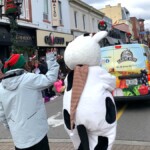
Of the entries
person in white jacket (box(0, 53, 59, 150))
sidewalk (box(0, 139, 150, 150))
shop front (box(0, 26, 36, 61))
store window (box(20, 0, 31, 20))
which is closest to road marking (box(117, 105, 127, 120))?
sidewalk (box(0, 139, 150, 150))

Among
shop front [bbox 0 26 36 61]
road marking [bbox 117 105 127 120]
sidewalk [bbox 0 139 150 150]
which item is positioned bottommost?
sidewalk [bbox 0 139 150 150]

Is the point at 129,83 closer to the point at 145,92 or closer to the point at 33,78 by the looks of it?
the point at 145,92

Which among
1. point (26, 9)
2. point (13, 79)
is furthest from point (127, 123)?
point (26, 9)

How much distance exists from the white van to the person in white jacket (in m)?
5.45

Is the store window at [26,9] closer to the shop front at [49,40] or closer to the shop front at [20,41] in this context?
the shop front at [20,41]

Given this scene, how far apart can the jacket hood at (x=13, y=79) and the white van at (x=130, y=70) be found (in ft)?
18.3

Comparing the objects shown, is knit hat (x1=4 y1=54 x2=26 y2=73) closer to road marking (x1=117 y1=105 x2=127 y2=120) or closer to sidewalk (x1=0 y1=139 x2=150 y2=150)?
sidewalk (x1=0 y1=139 x2=150 y2=150)

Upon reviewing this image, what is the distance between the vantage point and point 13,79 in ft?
12.3

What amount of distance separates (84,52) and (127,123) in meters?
4.48

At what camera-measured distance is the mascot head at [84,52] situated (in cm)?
380

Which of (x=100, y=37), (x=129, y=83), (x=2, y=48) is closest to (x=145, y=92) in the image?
(x=129, y=83)

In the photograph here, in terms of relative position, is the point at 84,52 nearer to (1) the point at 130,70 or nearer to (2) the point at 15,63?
(2) the point at 15,63

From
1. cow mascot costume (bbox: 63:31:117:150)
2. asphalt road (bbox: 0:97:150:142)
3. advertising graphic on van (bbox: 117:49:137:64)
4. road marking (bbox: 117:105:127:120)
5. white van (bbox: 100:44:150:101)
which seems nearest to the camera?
cow mascot costume (bbox: 63:31:117:150)

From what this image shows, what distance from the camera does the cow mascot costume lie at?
3.64 m
